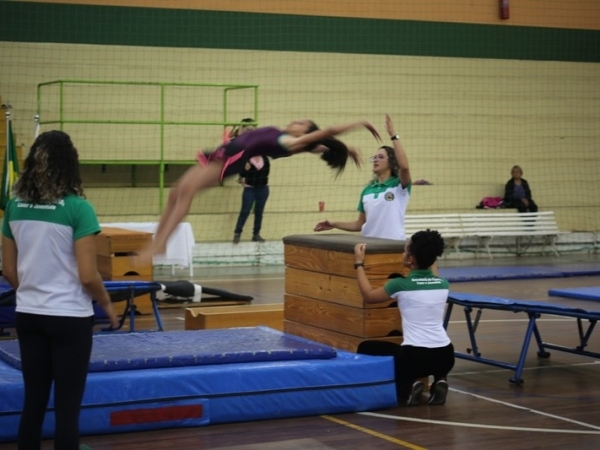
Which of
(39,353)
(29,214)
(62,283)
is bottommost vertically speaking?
(39,353)

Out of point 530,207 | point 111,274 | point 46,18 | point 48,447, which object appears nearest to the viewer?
point 48,447

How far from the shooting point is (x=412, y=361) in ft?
20.7

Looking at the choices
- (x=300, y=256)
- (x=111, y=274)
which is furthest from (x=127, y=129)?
(x=300, y=256)

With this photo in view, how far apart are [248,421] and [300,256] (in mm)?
1679

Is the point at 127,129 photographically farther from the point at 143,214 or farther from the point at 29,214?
the point at 29,214

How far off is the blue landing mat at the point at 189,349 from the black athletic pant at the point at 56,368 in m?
1.43

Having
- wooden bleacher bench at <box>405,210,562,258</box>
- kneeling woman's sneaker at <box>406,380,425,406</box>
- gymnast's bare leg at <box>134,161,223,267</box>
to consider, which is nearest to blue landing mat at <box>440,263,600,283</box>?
wooden bleacher bench at <box>405,210,562,258</box>

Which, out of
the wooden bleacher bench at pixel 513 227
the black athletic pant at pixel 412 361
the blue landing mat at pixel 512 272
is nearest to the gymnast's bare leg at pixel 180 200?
the black athletic pant at pixel 412 361

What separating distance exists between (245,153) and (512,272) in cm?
849

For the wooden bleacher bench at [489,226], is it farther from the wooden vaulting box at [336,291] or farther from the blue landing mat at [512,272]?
the wooden vaulting box at [336,291]

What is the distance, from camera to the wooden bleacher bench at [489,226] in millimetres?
16734

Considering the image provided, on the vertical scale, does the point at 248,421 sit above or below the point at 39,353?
below

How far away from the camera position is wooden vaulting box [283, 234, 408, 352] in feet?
21.8

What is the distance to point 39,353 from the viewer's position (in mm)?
4219
